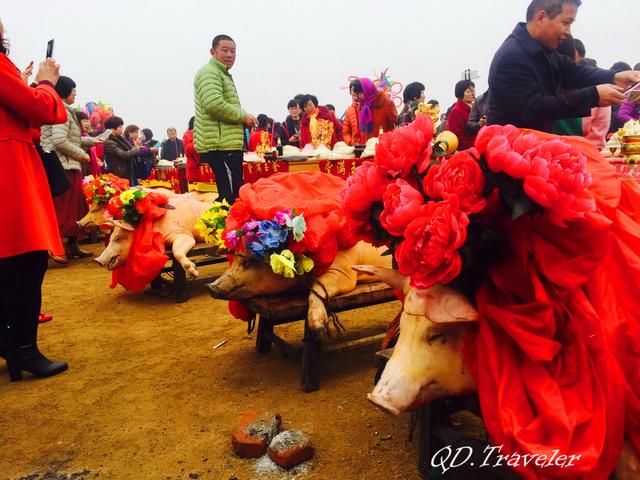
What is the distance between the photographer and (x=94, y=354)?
3596mm

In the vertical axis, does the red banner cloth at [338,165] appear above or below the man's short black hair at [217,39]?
below

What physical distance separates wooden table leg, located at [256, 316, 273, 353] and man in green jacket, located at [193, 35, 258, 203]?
2053 mm

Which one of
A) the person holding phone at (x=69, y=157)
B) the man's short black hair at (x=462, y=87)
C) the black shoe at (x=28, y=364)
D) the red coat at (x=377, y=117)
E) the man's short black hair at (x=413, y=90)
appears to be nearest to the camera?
the black shoe at (x=28, y=364)

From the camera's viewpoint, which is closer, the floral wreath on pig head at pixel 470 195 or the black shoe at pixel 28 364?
the floral wreath on pig head at pixel 470 195

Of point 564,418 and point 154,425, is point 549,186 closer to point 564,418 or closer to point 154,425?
point 564,418

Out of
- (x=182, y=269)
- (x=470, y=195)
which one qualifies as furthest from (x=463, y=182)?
(x=182, y=269)

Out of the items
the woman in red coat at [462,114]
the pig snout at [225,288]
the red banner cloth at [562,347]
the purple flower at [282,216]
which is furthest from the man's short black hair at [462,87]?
the red banner cloth at [562,347]

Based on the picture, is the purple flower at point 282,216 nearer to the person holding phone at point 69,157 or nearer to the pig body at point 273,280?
the pig body at point 273,280

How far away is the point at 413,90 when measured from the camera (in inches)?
313

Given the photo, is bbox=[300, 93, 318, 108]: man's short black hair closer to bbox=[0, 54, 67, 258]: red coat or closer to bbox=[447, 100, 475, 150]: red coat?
bbox=[447, 100, 475, 150]: red coat

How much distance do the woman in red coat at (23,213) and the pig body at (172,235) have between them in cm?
135

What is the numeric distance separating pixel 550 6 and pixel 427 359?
186 centimetres

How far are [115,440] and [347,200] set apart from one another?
1.64 meters

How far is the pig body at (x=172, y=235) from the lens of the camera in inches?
178
